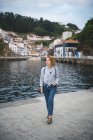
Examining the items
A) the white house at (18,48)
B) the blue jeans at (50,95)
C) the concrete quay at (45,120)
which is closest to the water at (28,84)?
the concrete quay at (45,120)

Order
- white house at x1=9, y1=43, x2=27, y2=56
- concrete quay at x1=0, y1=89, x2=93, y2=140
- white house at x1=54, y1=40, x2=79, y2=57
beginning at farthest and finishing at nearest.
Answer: white house at x1=9, y1=43, x2=27, y2=56 → white house at x1=54, y1=40, x2=79, y2=57 → concrete quay at x1=0, y1=89, x2=93, y2=140

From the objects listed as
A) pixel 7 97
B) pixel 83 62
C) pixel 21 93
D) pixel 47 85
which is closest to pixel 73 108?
pixel 47 85

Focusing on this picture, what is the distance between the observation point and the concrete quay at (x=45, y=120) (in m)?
5.02

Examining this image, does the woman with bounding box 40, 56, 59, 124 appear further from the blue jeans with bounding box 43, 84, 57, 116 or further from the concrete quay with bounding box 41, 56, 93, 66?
the concrete quay with bounding box 41, 56, 93, 66

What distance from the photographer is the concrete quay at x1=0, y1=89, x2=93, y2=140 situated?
502 centimetres

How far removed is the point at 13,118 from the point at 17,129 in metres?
0.86

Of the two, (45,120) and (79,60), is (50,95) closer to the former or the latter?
(45,120)

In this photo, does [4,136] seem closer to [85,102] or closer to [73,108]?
[73,108]

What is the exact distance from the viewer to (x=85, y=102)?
8094 mm

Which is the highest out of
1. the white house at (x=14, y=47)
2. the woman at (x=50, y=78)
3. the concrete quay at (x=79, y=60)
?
the white house at (x=14, y=47)

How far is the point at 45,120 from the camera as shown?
610cm

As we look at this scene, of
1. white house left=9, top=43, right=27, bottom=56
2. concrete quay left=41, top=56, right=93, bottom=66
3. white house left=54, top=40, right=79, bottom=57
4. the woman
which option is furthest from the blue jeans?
white house left=9, top=43, right=27, bottom=56

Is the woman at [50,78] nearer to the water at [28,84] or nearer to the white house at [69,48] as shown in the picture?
the water at [28,84]

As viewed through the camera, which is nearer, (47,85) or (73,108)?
(47,85)
